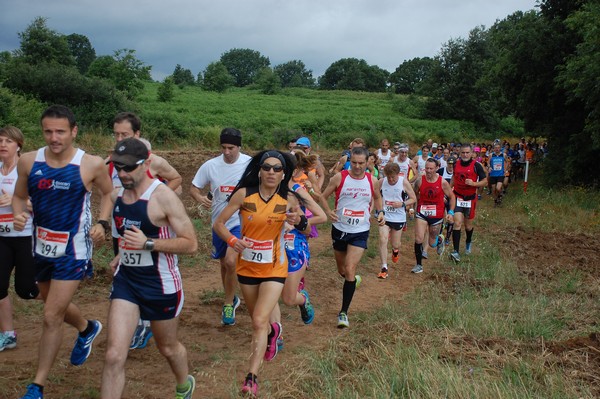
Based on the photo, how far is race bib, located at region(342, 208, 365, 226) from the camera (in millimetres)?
7617

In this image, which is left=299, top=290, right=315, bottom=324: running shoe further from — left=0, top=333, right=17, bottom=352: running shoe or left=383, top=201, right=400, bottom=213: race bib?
left=383, top=201, right=400, bottom=213: race bib

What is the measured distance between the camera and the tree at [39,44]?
28.9 meters

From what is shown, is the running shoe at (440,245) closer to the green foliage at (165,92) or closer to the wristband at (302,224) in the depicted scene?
the wristband at (302,224)

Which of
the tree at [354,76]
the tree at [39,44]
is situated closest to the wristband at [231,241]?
the tree at [39,44]

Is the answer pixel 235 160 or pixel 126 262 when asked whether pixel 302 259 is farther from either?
pixel 126 262

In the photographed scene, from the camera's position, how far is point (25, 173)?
182 inches

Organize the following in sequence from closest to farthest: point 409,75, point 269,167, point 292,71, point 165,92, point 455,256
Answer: point 269,167 → point 455,256 → point 165,92 → point 409,75 → point 292,71

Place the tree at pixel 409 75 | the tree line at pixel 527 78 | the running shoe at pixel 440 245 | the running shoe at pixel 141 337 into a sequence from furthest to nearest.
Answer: the tree at pixel 409 75, the tree line at pixel 527 78, the running shoe at pixel 440 245, the running shoe at pixel 141 337

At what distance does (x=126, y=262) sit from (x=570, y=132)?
73.2ft

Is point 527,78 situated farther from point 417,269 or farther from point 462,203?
point 417,269

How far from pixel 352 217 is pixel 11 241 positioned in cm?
405

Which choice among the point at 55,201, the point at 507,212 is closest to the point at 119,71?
the point at 507,212

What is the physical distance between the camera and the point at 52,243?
4609mm

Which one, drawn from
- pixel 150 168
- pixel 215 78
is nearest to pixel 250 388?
pixel 150 168
